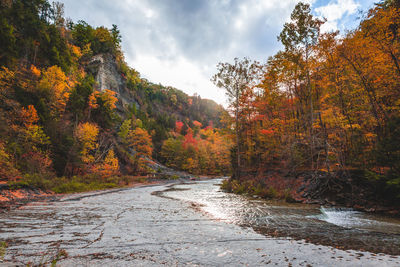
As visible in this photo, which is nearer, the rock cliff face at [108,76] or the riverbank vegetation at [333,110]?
the riverbank vegetation at [333,110]

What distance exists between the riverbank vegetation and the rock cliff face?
36279 mm

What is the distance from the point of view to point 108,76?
4516 cm

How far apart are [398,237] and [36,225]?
8.45 meters

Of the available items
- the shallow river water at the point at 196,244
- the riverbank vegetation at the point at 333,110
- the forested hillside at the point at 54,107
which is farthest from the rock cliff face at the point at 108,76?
the shallow river water at the point at 196,244

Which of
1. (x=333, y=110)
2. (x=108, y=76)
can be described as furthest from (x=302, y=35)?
(x=108, y=76)

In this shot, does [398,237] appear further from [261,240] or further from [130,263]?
[130,263]

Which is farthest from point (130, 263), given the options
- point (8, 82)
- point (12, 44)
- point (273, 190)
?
point (12, 44)

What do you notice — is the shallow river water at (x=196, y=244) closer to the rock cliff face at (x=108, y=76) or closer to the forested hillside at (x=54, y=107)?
the forested hillside at (x=54, y=107)

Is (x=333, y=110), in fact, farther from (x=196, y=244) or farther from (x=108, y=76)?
(x=108, y=76)

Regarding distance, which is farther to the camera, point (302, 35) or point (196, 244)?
point (302, 35)

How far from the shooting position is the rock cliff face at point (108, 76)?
41438 mm

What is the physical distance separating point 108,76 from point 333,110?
4793 cm

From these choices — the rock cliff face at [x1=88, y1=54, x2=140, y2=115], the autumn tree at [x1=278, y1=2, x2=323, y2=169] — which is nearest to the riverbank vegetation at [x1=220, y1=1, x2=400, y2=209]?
the autumn tree at [x1=278, y1=2, x2=323, y2=169]

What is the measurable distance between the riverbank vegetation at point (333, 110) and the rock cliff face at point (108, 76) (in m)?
36.3
